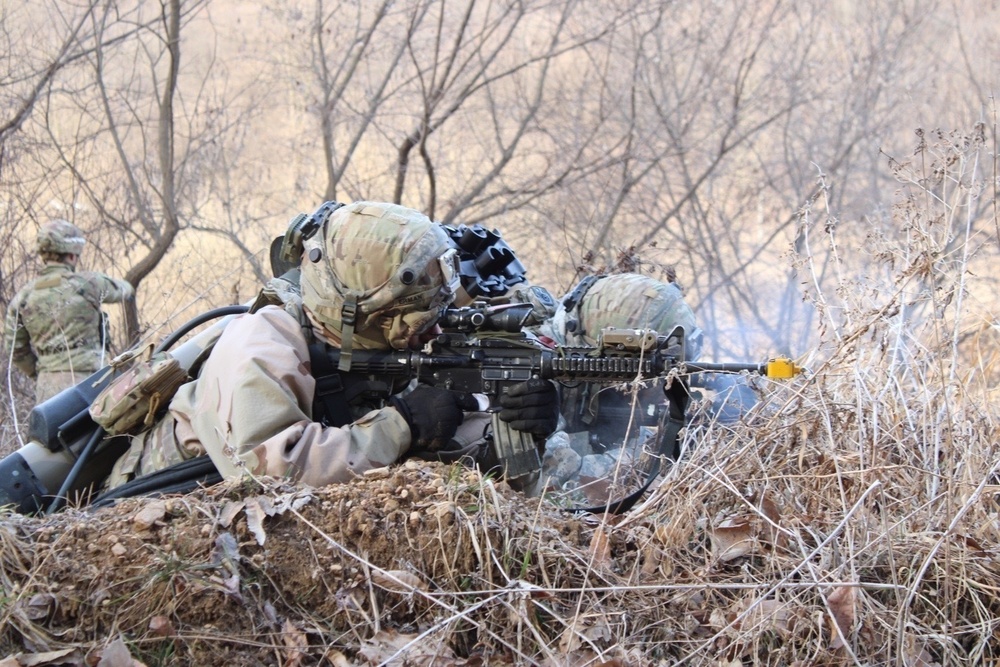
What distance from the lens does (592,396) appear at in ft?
15.2

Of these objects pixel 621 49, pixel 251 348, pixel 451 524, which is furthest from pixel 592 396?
pixel 621 49

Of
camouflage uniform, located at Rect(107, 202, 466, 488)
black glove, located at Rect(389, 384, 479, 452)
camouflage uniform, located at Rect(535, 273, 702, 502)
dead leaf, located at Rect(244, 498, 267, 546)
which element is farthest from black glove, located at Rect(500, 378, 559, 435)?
dead leaf, located at Rect(244, 498, 267, 546)

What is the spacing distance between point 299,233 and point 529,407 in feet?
3.61

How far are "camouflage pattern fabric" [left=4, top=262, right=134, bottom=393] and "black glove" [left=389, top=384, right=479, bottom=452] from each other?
13.9 ft

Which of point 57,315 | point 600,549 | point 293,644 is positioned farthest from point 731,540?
point 57,315

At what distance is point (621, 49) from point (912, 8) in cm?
367

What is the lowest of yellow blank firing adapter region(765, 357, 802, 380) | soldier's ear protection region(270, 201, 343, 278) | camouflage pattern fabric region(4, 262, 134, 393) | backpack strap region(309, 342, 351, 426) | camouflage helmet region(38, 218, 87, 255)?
camouflage pattern fabric region(4, 262, 134, 393)

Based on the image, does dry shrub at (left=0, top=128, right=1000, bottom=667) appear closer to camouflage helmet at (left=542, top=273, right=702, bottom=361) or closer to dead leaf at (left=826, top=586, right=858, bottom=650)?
dead leaf at (left=826, top=586, right=858, bottom=650)

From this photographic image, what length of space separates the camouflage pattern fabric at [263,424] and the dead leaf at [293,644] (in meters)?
0.82

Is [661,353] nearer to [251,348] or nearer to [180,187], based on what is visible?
[251,348]

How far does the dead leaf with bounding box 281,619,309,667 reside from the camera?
2273 mm

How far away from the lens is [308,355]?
3646mm

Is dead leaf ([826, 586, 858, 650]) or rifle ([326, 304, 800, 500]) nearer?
dead leaf ([826, 586, 858, 650])

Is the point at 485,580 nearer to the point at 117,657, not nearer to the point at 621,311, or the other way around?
the point at 117,657
